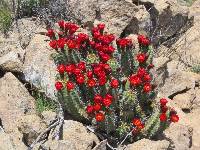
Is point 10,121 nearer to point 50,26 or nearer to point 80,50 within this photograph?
point 80,50

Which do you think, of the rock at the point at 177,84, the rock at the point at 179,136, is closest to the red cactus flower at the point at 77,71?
the rock at the point at 179,136

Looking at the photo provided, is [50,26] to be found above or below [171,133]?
above

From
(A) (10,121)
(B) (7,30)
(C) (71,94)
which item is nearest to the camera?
(C) (71,94)

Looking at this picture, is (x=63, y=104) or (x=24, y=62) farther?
(x=24, y=62)

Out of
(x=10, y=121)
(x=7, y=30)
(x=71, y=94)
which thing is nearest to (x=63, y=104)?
(x=71, y=94)

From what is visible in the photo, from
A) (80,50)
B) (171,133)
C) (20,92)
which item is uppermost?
(80,50)

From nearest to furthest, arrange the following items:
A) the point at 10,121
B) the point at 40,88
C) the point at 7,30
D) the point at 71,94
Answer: the point at 71,94 → the point at 10,121 → the point at 40,88 → the point at 7,30

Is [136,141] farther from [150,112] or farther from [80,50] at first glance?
[80,50]

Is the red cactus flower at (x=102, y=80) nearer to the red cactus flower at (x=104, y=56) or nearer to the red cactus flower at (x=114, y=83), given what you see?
the red cactus flower at (x=114, y=83)
